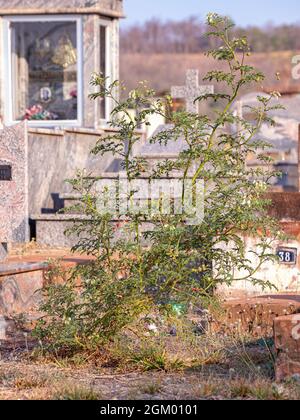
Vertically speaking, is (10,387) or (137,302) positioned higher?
(137,302)

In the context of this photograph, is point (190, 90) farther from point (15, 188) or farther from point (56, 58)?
point (15, 188)

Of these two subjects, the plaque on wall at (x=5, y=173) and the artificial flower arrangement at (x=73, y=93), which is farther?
the artificial flower arrangement at (x=73, y=93)

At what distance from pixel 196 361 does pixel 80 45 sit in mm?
7655

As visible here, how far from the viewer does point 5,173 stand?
1124cm

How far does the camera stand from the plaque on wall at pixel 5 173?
11188 millimetres

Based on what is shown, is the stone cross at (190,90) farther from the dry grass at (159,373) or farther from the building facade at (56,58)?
the dry grass at (159,373)

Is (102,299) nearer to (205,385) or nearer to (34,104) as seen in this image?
(205,385)

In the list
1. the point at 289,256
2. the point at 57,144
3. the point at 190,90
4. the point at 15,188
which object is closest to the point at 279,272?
the point at 289,256

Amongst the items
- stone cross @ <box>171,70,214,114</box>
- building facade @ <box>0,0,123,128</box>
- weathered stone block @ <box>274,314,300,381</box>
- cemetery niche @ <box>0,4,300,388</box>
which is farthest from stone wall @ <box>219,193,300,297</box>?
building facade @ <box>0,0,123,128</box>

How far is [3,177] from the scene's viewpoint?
1121cm

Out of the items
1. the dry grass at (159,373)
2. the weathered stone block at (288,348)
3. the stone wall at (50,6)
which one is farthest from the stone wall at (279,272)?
the stone wall at (50,6)

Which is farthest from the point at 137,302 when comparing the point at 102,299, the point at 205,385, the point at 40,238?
the point at 40,238

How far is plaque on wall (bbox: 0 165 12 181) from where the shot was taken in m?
11.2

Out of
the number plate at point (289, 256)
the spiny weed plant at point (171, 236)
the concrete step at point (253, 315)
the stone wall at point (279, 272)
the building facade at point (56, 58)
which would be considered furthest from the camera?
the building facade at point (56, 58)
